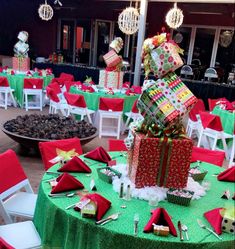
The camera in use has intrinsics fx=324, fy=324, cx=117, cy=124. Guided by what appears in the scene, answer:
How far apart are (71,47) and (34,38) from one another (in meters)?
1.87

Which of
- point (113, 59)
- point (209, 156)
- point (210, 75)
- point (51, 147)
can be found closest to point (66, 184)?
point (51, 147)

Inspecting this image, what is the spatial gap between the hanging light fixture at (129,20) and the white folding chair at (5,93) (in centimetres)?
314

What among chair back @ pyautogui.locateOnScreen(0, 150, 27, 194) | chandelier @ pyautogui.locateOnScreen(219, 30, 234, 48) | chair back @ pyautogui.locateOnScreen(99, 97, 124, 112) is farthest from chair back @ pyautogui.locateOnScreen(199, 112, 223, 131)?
chandelier @ pyautogui.locateOnScreen(219, 30, 234, 48)

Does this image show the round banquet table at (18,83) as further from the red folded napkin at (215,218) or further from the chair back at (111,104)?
the red folded napkin at (215,218)

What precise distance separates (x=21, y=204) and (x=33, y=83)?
5248 millimetres

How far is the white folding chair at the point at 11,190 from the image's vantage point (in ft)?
8.59

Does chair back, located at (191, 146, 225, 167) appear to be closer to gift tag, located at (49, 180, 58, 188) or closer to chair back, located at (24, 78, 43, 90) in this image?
gift tag, located at (49, 180, 58, 188)

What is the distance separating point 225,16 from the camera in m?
11.5

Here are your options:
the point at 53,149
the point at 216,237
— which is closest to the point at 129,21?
the point at 53,149

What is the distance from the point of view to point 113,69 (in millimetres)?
6828

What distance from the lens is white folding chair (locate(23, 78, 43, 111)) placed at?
760 cm

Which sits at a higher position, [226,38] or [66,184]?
[226,38]

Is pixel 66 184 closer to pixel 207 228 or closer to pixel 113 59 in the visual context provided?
pixel 207 228

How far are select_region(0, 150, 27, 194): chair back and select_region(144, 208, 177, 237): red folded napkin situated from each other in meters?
1.30
